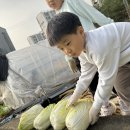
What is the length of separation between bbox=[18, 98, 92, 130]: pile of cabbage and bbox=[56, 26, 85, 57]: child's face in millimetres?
739

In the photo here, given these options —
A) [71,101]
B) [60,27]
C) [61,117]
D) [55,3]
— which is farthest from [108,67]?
[55,3]

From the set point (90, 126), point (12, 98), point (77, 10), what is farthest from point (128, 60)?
point (12, 98)

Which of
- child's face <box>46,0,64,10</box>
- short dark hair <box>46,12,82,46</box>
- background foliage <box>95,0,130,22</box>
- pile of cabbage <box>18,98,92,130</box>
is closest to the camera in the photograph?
short dark hair <box>46,12,82,46</box>

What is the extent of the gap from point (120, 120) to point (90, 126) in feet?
1.15

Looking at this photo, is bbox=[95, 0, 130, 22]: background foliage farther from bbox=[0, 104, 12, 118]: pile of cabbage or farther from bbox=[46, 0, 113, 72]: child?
bbox=[46, 0, 113, 72]: child

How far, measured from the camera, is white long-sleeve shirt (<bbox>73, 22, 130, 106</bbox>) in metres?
2.55

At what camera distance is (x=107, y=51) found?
8.32ft

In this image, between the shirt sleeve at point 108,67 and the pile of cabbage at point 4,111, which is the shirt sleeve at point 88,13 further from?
the pile of cabbage at point 4,111

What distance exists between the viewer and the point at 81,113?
3055mm

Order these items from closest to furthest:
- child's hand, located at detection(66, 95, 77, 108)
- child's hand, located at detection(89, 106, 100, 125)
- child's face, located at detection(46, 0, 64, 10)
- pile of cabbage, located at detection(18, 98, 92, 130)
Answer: child's hand, located at detection(89, 106, 100, 125) → pile of cabbage, located at detection(18, 98, 92, 130) → child's hand, located at detection(66, 95, 77, 108) → child's face, located at detection(46, 0, 64, 10)

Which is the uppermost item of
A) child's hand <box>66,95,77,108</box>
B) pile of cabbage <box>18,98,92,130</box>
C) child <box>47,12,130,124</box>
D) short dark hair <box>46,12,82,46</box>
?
short dark hair <box>46,12,82,46</box>

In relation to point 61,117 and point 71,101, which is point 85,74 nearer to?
point 71,101

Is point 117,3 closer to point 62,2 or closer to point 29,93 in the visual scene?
A: point 29,93

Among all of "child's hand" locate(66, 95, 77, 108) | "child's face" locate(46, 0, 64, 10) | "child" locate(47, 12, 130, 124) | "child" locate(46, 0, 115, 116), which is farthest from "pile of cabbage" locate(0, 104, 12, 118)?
"child" locate(47, 12, 130, 124)
